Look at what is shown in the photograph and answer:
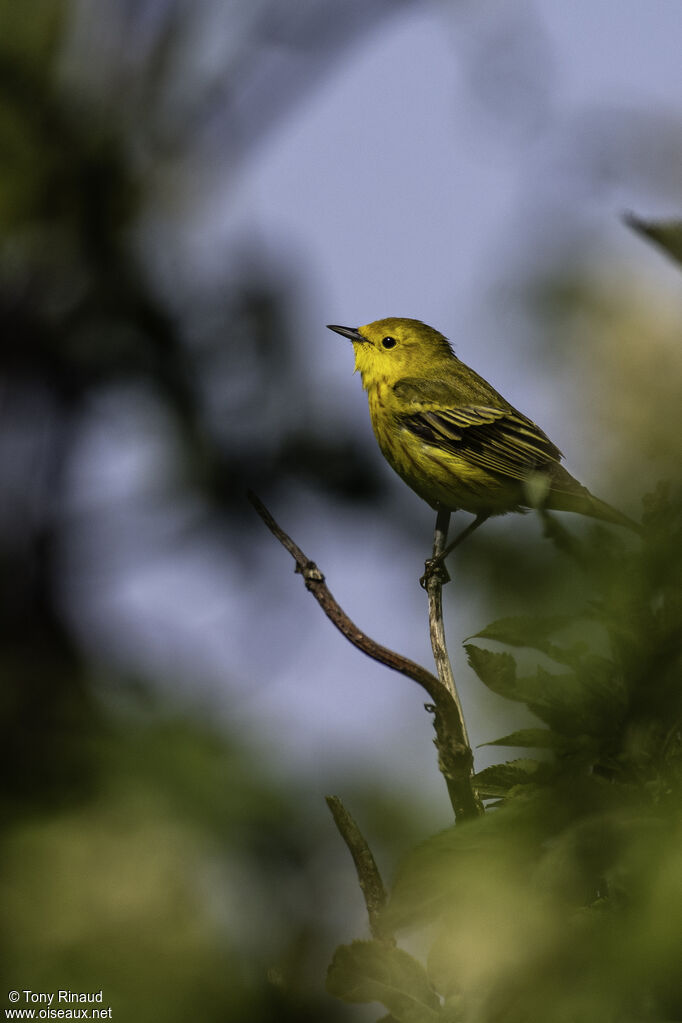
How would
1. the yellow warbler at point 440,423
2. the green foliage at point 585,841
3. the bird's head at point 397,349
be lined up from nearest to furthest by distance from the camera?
the green foliage at point 585,841 < the yellow warbler at point 440,423 < the bird's head at point 397,349

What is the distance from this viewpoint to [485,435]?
5078mm

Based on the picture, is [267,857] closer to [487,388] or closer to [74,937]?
[74,937]

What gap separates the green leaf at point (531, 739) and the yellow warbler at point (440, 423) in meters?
2.52

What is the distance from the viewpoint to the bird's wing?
4.62 metres

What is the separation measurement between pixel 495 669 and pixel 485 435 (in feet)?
12.9

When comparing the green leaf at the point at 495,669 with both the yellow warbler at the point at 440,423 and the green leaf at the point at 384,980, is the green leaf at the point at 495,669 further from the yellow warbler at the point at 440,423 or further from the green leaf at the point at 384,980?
the yellow warbler at the point at 440,423

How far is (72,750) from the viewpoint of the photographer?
167 inches

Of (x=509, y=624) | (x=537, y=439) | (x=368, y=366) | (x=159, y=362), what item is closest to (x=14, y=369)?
(x=159, y=362)

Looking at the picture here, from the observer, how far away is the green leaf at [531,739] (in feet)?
3.54

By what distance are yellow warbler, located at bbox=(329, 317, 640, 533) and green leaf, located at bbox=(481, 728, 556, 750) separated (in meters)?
2.52

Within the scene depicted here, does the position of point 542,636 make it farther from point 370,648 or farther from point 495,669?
point 370,648

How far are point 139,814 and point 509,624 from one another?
9.56 feet

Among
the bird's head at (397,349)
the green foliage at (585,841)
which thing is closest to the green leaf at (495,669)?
the green foliage at (585,841)

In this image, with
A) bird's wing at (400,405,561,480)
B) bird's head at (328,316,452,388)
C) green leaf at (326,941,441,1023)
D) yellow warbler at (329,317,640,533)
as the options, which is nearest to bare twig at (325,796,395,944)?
green leaf at (326,941,441,1023)
